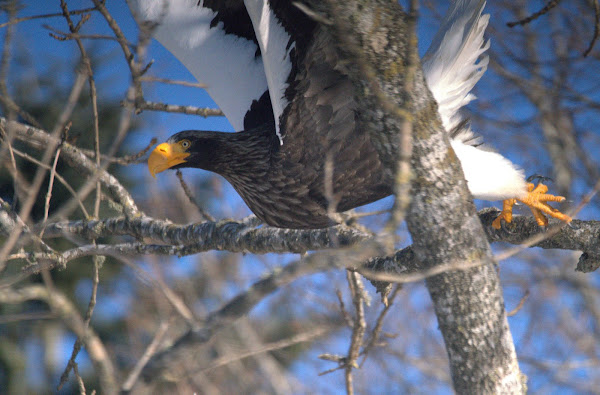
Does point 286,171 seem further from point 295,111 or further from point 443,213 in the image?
point 443,213

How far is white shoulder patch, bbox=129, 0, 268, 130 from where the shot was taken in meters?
3.26

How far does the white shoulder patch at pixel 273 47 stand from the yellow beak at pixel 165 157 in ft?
2.56

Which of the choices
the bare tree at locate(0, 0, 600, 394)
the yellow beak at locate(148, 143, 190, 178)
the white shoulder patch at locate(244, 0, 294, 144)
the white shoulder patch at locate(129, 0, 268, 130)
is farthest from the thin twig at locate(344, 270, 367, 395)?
the white shoulder patch at locate(129, 0, 268, 130)

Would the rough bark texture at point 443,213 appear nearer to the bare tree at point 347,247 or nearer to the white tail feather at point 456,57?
the bare tree at point 347,247

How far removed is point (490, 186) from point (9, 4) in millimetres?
2394

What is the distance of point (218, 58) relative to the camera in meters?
3.36

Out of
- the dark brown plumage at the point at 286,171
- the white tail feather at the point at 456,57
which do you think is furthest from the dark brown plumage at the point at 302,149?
the white tail feather at the point at 456,57

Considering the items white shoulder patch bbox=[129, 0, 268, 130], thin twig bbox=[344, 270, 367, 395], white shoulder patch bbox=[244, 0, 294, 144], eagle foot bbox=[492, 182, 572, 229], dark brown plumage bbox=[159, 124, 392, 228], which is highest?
white shoulder patch bbox=[129, 0, 268, 130]

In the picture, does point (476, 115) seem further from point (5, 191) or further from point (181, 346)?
point (5, 191)

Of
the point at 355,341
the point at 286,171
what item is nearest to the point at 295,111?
the point at 286,171

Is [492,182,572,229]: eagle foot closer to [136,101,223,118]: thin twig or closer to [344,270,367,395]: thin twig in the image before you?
[344,270,367,395]: thin twig

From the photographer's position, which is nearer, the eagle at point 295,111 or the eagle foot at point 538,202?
the eagle at point 295,111

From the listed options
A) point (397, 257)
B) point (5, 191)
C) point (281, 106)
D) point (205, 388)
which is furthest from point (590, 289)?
point (5, 191)

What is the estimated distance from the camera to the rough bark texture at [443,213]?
1.47 metres
